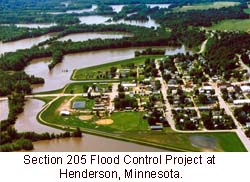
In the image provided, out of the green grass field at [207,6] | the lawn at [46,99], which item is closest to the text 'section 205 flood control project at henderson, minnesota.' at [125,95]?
the lawn at [46,99]

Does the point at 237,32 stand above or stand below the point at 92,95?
above

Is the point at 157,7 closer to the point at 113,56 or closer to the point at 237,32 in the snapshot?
the point at 237,32

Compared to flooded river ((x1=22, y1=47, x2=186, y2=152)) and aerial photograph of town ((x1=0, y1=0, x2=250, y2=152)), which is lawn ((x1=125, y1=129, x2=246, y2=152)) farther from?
flooded river ((x1=22, y1=47, x2=186, y2=152))

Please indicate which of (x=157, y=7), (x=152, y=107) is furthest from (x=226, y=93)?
(x=157, y=7)

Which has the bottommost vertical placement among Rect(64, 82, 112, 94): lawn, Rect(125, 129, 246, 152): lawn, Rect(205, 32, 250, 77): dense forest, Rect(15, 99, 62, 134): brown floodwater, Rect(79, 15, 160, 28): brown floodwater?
Rect(125, 129, 246, 152): lawn

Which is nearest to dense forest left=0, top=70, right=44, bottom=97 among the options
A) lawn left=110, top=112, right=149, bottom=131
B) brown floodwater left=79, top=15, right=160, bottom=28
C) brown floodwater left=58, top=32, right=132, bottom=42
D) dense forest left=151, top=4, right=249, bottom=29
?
lawn left=110, top=112, right=149, bottom=131

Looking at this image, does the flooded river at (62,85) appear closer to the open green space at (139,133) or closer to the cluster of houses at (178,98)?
the open green space at (139,133)
